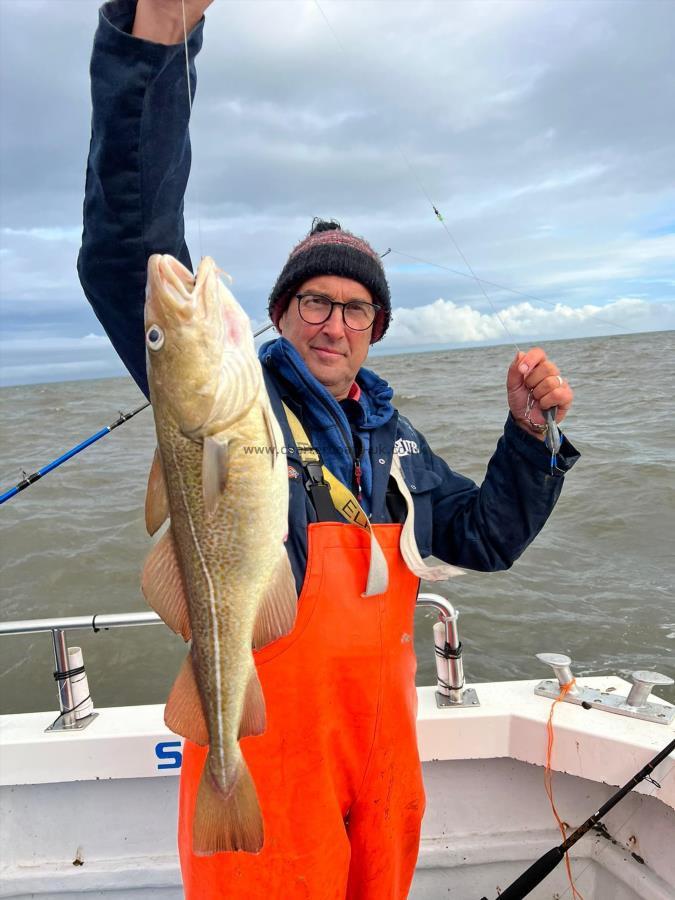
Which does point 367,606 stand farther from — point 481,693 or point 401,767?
point 481,693

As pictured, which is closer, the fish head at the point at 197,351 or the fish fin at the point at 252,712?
the fish head at the point at 197,351

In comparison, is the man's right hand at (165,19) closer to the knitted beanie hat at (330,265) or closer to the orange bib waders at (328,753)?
the knitted beanie hat at (330,265)

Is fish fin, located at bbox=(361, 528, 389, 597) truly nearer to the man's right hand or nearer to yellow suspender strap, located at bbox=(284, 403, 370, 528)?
yellow suspender strap, located at bbox=(284, 403, 370, 528)

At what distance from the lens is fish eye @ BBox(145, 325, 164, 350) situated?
1.65 m

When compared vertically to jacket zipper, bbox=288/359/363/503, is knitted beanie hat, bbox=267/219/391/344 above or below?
above

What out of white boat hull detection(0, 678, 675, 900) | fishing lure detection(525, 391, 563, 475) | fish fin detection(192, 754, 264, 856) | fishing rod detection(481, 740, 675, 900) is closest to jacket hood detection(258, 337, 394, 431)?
fishing lure detection(525, 391, 563, 475)

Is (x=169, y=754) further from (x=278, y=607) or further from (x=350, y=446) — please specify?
(x=350, y=446)

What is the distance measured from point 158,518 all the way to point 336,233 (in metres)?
1.49

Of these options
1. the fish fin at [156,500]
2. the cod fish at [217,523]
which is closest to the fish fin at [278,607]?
the cod fish at [217,523]

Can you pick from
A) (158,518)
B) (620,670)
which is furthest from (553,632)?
(158,518)

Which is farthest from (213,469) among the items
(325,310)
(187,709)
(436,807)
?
(436,807)

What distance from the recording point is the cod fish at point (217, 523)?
166 cm

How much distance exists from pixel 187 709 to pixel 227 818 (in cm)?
31

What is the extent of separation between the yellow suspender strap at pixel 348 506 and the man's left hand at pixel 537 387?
67 centimetres
